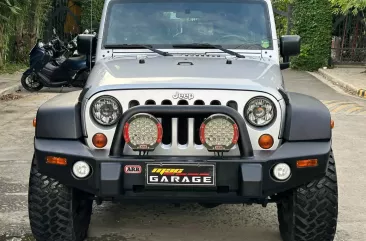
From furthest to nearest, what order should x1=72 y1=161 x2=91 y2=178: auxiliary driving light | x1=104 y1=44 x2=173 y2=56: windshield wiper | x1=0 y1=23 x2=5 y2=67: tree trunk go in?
x1=0 y1=23 x2=5 y2=67: tree trunk
x1=104 y1=44 x2=173 y2=56: windshield wiper
x1=72 y1=161 x2=91 y2=178: auxiliary driving light

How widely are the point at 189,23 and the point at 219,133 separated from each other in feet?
5.39

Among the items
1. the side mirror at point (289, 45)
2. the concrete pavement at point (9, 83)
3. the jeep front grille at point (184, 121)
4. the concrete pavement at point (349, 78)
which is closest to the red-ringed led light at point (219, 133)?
the jeep front grille at point (184, 121)

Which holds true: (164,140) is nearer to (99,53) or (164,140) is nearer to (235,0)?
(99,53)

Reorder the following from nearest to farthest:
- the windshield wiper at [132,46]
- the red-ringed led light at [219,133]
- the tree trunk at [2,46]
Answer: the red-ringed led light at [219,133], the windshield wiper at [132,46], the tree trunk at [2,46]

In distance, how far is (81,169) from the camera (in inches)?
147

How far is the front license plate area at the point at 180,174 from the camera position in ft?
12.0

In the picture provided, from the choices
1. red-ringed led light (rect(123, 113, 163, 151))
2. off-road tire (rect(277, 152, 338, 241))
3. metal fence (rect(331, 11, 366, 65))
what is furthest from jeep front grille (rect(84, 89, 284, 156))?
metal fence (rect(331, 11, 366, 65))

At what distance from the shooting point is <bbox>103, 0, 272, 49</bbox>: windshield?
16.3 feet

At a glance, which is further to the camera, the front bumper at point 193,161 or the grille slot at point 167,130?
the grille slot at point 167,130

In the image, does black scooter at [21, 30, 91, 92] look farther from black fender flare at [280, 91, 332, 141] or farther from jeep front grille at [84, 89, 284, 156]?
black fender flare at [280, 91, 332, 141]

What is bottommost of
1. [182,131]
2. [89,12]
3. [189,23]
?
[182,131]

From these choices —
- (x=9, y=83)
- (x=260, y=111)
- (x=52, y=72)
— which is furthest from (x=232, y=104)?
(x=9, y=83)

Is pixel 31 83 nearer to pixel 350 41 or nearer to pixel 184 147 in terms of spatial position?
pixel 184 147

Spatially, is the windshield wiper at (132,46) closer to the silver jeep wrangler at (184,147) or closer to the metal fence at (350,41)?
the silver jeep wrangler at (184,147)
